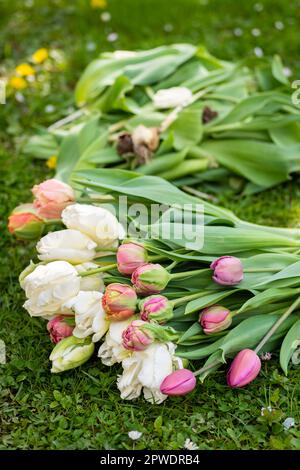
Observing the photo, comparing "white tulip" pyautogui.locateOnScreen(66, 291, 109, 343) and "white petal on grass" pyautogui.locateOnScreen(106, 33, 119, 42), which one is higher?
"white petal on grass" pyautogui.locateOnScreen(106, 33, 119, 42)

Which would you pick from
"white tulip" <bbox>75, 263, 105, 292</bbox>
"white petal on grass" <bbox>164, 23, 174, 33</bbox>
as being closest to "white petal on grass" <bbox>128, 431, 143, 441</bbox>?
"white tulip" <bbox>75, 263, 105, 292</bbox>

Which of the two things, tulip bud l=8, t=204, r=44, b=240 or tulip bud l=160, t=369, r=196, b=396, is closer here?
tulip bud l=160, t=369, r=196, b=396

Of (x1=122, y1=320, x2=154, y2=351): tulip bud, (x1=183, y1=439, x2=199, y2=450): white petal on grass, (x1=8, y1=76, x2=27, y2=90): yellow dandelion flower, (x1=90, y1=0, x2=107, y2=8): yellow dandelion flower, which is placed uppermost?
(x1=90, y1=0, x2=107, y2=8): yellow dandelion flower

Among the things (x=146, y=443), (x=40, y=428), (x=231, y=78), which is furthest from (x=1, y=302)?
(x=231, y=78)

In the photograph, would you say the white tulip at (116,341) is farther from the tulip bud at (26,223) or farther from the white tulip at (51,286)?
the tulip bud at (26,223)

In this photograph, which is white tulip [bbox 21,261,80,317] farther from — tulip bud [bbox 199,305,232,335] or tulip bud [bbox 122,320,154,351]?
tulip bud [bbox 199,305,232,335]

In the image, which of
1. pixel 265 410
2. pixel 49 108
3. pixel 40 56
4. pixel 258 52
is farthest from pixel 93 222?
pixel 258 52

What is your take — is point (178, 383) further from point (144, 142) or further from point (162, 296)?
point (144, 142)

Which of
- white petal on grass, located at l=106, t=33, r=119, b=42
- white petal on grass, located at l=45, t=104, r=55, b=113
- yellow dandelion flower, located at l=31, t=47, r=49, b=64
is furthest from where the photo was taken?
white petal on grass, located at l=106, t=33, r=119, b=42
